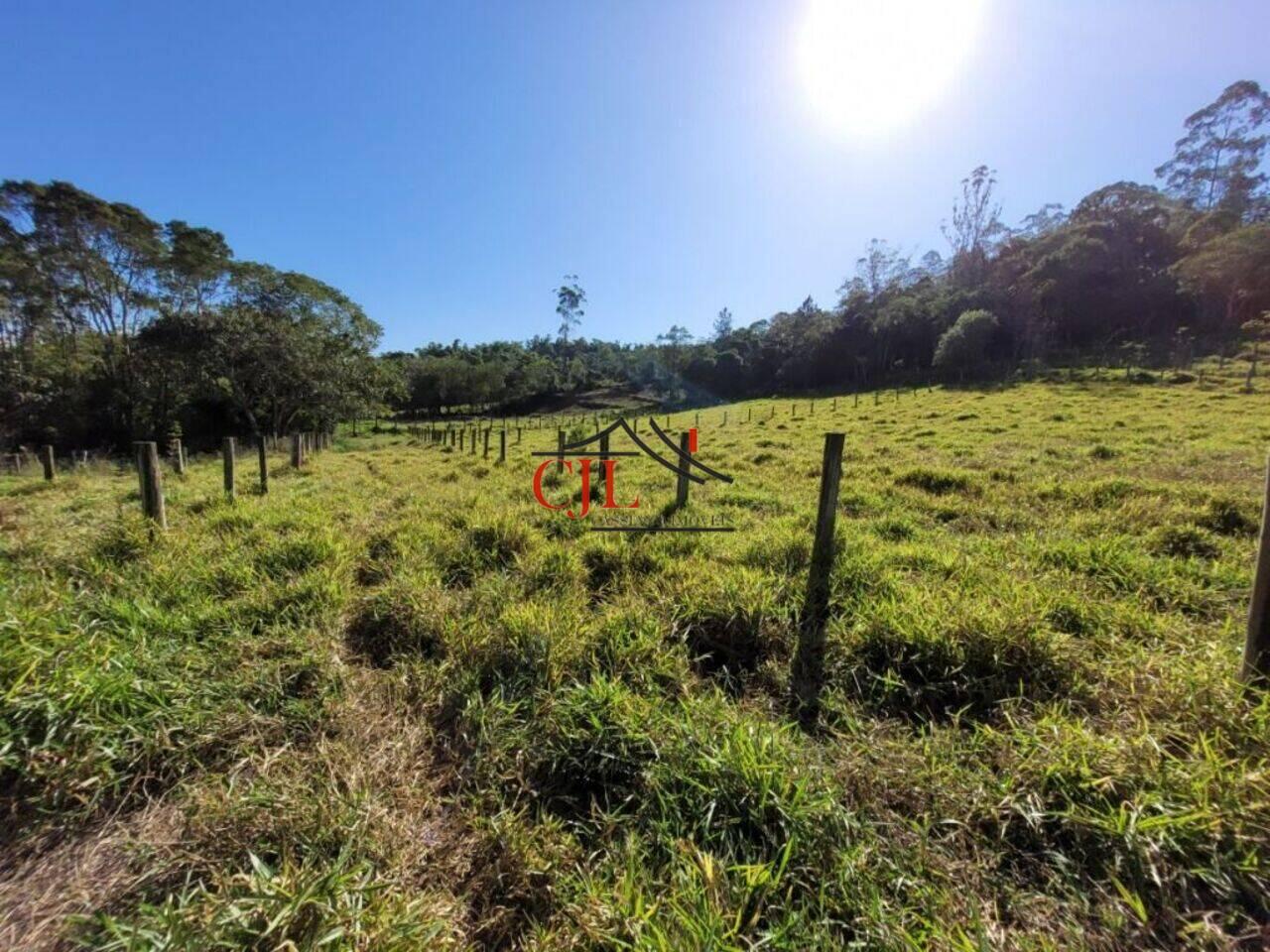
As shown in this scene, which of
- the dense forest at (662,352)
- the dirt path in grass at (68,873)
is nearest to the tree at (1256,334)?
the dense forest at (662,352)

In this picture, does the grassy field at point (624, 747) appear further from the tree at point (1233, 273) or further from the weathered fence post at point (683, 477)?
the tree at point (1233, 273)

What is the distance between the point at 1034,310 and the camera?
39.4m

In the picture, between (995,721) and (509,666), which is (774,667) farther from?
(509,666)

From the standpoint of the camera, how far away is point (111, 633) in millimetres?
2822

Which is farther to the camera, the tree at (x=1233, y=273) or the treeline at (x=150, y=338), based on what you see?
the tree at (x=1233, y=273)

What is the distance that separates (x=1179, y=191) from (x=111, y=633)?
3383 inches

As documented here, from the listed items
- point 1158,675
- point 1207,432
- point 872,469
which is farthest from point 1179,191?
point 1158,675

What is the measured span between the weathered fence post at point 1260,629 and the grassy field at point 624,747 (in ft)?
0.59

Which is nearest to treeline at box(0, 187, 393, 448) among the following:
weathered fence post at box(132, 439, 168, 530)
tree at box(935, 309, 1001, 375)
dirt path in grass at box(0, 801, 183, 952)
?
weathered fence post at box(132, 439, 168, 530)

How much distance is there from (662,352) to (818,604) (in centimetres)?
6659

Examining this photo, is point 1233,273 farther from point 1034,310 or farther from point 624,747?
point 624,747

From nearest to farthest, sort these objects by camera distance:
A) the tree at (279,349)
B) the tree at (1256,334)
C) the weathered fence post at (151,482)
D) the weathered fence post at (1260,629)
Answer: the weathered fence post at (1260,629)
the weathered fence post at (151,482)
the tree at (279,349)
the tree at (1256,334)

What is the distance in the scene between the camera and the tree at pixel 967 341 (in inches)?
1414

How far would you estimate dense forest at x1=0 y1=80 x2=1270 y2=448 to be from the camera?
73.5 ft
